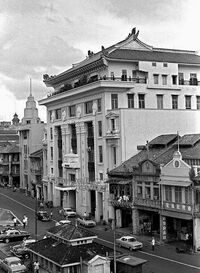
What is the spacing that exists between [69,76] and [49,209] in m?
24.0

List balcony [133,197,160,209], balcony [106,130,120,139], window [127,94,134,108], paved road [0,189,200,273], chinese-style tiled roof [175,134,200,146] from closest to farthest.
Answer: paved road [0,189,200,273]
balcony [133,197,160,209]
chinese-style tiled roof [175,134,200,146]
balcony [106,130,120,139]
window [127,94,134,108]

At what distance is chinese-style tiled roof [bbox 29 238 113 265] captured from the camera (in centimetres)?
3872

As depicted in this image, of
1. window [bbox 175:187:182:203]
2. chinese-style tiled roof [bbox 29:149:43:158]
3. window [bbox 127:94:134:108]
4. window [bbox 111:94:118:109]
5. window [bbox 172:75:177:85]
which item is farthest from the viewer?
chinese-style tiled roof [bbox 29:149:43:158]

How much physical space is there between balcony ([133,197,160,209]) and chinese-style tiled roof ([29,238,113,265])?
51.7 ft

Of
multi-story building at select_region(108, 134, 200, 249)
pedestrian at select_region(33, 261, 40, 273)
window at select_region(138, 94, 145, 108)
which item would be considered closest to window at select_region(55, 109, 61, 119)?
window at select_region(138, 94, 145, 108)

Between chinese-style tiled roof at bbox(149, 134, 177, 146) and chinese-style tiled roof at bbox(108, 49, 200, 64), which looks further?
chinese-style tiled roof at bbox(108, 49, 200, 64)

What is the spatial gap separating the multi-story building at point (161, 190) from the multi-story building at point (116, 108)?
11.8 ft

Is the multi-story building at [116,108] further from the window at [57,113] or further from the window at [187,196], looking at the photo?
the window at [187,196]

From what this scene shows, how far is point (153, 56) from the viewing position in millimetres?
74188

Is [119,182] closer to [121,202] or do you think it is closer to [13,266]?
[121,202]

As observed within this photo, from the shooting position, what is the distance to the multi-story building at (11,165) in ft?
410

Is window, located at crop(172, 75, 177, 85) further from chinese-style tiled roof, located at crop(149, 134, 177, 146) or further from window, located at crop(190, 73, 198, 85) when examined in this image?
chinese-style tiled roof, located at crop(149, 134, 177, 146)

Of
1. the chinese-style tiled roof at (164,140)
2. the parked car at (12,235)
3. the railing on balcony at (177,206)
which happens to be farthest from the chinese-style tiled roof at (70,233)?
the chinese-style tiled roof at (164,140)

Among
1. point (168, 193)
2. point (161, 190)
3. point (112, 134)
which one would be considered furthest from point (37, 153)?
point (168, 193)
